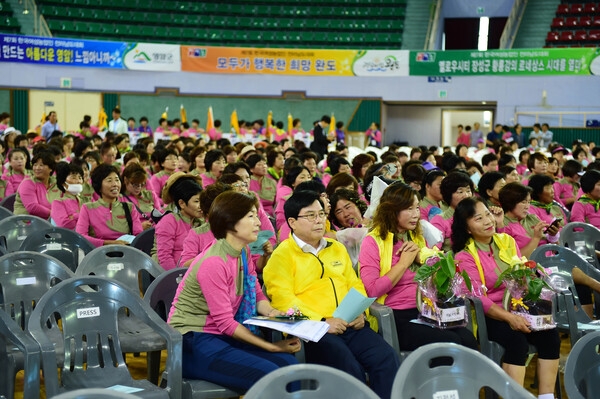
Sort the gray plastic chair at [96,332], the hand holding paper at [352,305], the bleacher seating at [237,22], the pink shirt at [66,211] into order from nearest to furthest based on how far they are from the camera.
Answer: the gray plastic chair at [96,332], the hand holding paper at [352,305], the pink shirt at [66,211], the bleacher seating at [237,22]

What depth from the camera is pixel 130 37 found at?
2252cm

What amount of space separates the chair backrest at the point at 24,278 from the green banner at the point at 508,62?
17525mm

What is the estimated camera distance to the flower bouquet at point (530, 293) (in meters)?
3.90

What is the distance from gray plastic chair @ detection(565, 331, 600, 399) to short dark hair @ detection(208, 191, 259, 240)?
145 centimetres

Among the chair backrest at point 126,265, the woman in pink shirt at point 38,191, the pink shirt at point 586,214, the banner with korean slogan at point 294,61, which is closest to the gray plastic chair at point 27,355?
the chair backrest at point 126,265

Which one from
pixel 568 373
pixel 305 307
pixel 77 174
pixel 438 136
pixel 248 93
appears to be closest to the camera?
pixel 568 373

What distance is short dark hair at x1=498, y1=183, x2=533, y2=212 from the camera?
5.28m

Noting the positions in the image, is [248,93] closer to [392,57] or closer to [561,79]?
[392,57]

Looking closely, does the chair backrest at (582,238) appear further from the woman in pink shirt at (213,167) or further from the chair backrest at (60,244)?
the woman in pink shirt at (213,167)

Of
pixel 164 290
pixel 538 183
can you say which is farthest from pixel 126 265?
pixel 538 183

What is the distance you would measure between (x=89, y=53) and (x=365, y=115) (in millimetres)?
7431

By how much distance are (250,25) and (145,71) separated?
3607 mm

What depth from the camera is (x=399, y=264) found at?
3.97 meters

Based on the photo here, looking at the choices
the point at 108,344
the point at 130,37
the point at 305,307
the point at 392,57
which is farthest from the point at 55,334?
the point at 130,37
